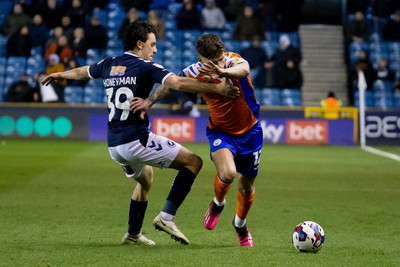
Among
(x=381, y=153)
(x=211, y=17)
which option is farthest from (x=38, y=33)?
(x=381, y=153)

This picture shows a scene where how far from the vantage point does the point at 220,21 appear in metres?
26.2

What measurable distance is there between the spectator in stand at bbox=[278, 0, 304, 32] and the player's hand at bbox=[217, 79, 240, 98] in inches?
828

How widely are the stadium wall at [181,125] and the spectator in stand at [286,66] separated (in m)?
2.12

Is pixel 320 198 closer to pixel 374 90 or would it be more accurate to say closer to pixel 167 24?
pixel 374 90

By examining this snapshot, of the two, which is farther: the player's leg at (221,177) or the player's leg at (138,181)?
the player's leg at (221,177)

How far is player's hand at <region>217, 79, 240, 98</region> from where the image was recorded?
Result: 7.26 meters

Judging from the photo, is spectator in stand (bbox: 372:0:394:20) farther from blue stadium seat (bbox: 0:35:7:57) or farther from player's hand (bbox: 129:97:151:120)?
player's hand (bbox: 129:97:151:120)

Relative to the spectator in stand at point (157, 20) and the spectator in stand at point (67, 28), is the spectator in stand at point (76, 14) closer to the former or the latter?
the spectator in stand at point (67, 28)

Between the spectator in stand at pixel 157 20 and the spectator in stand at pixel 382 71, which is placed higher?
the spectator in stand at pixel 157 20

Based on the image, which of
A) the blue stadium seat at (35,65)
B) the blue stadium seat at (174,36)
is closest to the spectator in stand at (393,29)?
the blue stadium seat at (174,36)

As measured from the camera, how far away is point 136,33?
7.53 meters

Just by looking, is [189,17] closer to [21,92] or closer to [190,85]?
[21,92]

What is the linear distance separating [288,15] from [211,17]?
3673 mm

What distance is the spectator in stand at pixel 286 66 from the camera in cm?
2450
